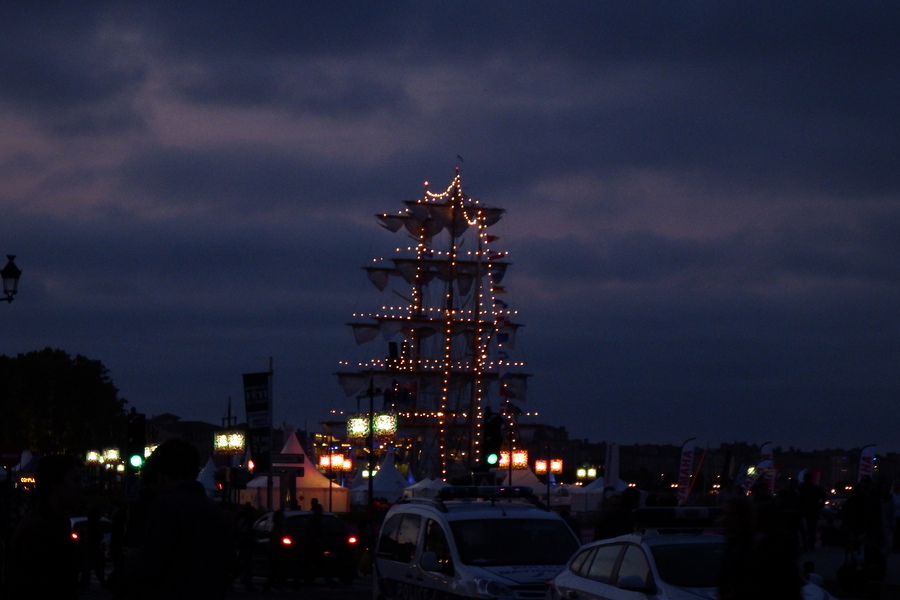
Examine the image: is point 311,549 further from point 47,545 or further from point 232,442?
point 232,442

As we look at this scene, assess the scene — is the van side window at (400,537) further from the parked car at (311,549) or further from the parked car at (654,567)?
the parked car at (311,549)

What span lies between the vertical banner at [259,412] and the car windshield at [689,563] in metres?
16.4

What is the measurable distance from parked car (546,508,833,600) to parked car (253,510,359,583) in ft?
48.3

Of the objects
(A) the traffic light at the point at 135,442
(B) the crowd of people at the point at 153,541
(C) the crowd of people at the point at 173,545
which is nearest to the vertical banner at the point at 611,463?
(A) the traffic light at the point at 135,442

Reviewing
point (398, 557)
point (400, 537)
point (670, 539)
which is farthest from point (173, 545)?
point (400, 537)

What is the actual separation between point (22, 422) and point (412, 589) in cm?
8024

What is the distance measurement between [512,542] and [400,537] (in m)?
1.50

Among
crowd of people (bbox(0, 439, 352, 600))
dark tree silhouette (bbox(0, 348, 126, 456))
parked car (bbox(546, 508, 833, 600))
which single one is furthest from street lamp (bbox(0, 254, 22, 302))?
dark tree silhouette (bbox(0, 348, 126, 456))

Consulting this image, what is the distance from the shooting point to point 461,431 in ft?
307

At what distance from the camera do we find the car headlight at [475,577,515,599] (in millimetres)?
12773

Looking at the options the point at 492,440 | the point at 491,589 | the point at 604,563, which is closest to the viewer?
the point at 604,563

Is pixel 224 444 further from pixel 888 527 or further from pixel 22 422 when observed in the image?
pixel 888 527

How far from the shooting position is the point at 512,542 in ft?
45.9

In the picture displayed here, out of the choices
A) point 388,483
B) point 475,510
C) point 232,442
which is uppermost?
point 232,442
